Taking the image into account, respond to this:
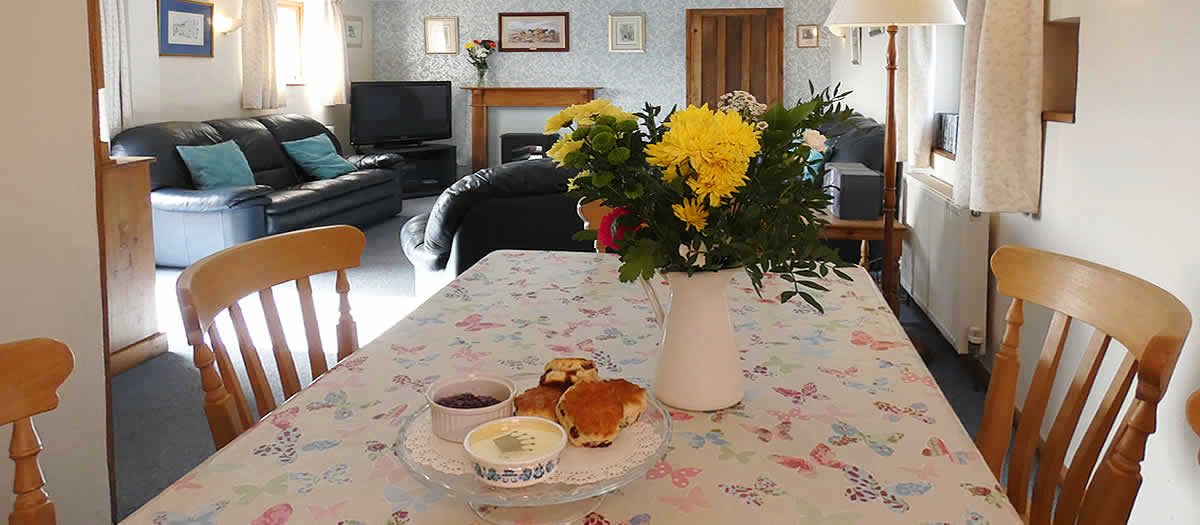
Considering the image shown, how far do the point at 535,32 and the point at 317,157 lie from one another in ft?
10.7

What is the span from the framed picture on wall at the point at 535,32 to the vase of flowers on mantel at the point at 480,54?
18cm

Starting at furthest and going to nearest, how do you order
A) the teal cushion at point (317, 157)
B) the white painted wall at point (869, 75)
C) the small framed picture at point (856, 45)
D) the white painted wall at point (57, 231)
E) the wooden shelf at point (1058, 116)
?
the teal cushion at point (317, 157)
the small framed picture at point (856, 45)
the white painted wall at point (869, 75)
the wooden shelf at point (1058, 116)
the white painted wall at point (57, 231)

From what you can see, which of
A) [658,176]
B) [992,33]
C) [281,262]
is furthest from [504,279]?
[992,33]

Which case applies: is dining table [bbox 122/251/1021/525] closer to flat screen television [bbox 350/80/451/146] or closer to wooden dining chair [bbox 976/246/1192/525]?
wooden dining chair [bbox 976/246/1192/525]

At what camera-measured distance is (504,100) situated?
32.4 feet

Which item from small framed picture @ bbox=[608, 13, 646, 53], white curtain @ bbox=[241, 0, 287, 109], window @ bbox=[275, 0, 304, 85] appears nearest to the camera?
white curtain @ bbox=[241, 0, 287, 109]

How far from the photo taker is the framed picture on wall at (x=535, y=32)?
9.85 metres

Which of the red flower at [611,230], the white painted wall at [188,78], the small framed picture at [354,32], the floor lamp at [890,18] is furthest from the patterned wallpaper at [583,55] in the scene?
the red flower at [611,230]

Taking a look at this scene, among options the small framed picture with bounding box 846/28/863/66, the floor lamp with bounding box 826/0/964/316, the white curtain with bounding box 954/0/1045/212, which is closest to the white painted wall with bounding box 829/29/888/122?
the small framed picture with bounding box 846/28/863/66

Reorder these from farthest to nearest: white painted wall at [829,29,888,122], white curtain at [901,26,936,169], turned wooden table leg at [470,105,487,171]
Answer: turned wooden table leg at [470,105,487,171], white painted wall at [829,29,888,122], white curtain at [901,26,936,169]

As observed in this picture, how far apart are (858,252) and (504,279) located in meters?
3.12

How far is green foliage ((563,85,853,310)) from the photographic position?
108cm

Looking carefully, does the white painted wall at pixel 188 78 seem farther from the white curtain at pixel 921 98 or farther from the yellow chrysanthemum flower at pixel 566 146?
the yellow chrysanthemum flower at pixel 566 146

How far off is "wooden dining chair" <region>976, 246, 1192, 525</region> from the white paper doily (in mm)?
554
